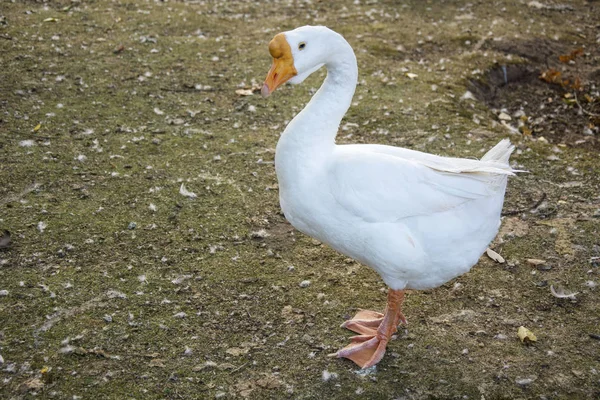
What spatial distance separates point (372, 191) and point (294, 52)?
1.01m

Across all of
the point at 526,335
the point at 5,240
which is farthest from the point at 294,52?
the point at 5,240

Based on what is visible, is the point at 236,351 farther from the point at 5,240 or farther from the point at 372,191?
the point at 5,240

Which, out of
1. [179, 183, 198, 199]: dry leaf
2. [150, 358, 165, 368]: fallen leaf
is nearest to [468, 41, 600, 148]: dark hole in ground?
[179, 183, 198, 199]: dry leaf

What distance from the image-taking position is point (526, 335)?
4516 millimetres

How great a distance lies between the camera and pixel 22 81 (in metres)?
7.34

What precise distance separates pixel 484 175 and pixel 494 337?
49.3 inches

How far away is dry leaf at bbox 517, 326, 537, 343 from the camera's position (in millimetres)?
4500

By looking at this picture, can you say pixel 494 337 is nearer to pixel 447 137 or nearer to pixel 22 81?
pixel 447 137

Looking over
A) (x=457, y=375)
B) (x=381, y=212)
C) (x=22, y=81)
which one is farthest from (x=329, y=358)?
(x=22, y=81)

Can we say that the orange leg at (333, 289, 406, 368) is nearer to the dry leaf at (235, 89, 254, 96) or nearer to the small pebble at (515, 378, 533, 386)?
the small pebble at (515, 378, 533, 386)

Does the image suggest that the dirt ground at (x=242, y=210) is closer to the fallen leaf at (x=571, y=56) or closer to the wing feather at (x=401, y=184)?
the fallen leaf at (x=571, y=56)

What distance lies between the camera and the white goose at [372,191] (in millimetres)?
3994

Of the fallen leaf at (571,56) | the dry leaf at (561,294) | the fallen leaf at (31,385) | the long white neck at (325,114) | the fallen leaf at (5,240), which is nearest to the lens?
the fallen leaf at (31,385)

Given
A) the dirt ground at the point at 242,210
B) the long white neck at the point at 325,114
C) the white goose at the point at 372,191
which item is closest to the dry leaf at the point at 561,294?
the dirt ground at the point at 242,210
